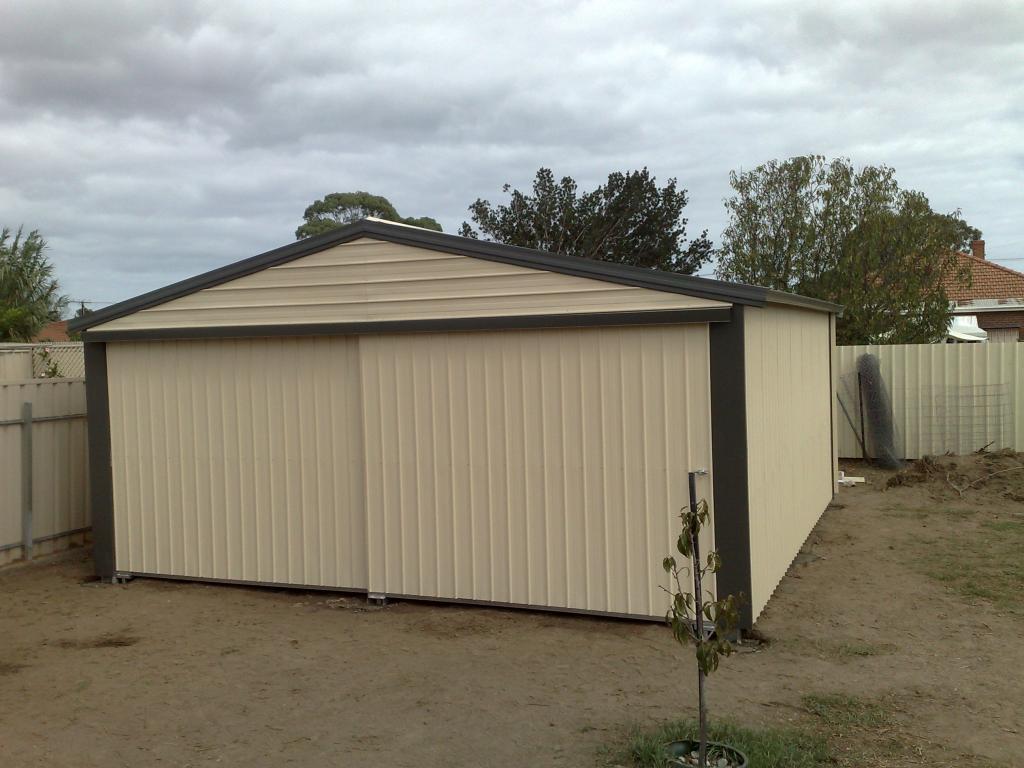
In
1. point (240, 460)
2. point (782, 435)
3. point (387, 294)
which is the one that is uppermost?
point (387, 294)

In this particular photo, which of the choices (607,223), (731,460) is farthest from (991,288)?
(731,460)

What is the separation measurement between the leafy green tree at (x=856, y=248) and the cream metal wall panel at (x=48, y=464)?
51.0 feet

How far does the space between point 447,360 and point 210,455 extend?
246cm

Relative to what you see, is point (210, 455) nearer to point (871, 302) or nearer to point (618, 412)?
point (618, 412)

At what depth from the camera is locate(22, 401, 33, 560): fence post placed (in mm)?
9164

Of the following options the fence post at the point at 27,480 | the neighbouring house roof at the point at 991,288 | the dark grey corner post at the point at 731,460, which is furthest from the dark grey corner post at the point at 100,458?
the neighbouring house roof at the point at 991,288

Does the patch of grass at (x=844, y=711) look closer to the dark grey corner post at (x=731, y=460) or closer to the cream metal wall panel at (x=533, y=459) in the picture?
the dark grey corner post at (x=731, y=460)

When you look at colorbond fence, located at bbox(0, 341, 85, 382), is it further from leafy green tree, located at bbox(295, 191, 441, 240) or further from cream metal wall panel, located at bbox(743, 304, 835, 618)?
leafy green tree, located at bbox(295, 191, 441, 240)

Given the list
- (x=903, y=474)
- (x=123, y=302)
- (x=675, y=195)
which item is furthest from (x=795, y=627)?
(x=675, y=195)

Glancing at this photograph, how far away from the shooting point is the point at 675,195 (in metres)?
37.2

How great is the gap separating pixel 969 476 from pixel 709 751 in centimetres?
1010

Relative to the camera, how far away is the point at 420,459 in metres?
7.54

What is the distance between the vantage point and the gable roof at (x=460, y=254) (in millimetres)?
6527

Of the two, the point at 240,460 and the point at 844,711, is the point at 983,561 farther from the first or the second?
the point at 240,460
